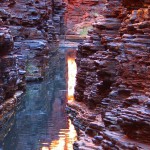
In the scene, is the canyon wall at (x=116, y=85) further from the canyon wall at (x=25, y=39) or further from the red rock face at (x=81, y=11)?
the red rock face at (x=81, y=11)

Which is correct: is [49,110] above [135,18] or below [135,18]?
below

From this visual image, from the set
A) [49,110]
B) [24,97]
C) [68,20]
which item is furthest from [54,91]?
[68,20]

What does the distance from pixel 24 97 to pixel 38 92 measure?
84.3 inches

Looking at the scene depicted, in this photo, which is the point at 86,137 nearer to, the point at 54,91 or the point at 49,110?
the point at 49,110

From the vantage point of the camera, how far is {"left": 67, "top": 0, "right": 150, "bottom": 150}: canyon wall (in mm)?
10727

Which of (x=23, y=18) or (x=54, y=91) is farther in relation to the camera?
(x=23, y=18)

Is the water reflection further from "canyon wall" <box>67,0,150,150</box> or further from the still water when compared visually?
"canyon wall" <box>67,0,150,150</box>

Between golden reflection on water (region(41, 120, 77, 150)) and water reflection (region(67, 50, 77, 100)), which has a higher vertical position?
water reflection (region(67, 50, 77, 100))

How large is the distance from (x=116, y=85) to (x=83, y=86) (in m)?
7.88

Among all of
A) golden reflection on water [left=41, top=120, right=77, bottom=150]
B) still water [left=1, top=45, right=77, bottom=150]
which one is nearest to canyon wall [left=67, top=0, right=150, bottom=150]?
golden reflection on water [left=41, top=120, right=77, bottom=150]

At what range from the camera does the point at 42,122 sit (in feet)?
71.8

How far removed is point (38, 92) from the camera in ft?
98.7

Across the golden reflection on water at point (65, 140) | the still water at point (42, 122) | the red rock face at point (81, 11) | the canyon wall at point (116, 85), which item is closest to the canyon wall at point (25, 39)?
the still water at point (42, 122)

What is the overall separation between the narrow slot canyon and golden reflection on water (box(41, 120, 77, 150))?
4 centimetres
